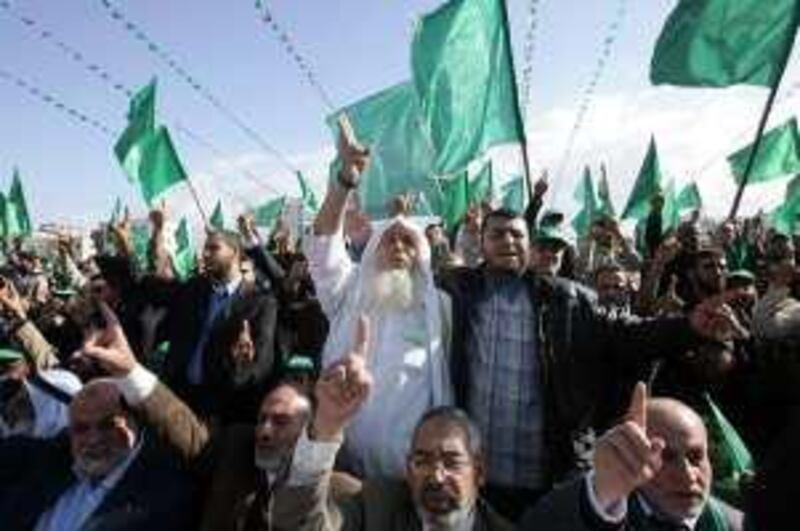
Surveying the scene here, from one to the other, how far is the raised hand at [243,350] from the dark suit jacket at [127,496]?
1.15 m

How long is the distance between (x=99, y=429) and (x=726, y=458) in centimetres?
241

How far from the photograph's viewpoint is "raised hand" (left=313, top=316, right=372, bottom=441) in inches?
140

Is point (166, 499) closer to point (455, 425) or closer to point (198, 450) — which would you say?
point (198, 450)

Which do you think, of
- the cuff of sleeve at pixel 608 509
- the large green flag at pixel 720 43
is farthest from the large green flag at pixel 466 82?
the cuff of sleeve at pixel 608 509

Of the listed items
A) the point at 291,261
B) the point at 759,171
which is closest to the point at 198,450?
the point at 291,261

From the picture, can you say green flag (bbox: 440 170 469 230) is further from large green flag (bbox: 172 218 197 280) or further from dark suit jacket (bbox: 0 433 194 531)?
dark suit jacket (bbox: 0 433 194 531)

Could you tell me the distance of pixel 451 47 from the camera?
7.88 meters

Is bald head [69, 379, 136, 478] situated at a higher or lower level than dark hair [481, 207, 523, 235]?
lower

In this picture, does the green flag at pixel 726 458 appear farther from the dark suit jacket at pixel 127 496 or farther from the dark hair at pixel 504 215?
the dark suit jacket at pixel 127 496

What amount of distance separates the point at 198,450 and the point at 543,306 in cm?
151

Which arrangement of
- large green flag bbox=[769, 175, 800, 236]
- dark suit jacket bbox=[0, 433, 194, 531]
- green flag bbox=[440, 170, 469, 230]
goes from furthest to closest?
1. large green flag bbox=[769, 175, 800, 236]
2. green flag bbox=[440, 170, 469, 230]
3. dark suit jacket bbox=[0, 433, 194, 531]

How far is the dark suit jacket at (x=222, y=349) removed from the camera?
5.69 metres

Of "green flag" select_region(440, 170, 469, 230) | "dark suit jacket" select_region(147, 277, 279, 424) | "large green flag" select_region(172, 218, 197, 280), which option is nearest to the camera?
"dark suit jacket" select_region(147, 277, 279, 424)

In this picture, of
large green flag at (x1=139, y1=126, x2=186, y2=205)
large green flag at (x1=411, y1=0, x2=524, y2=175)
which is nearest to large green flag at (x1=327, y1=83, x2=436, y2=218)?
large green flag at (x1=411, y1=0, x2=524, y2=175)
